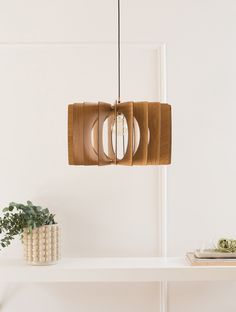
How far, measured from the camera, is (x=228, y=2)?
2.54 metres

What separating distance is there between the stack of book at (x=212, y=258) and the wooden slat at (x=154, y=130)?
107 cm

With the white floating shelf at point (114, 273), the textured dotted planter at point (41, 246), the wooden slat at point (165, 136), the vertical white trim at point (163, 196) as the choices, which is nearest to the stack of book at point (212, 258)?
the white floating shelf at point (114, 273)

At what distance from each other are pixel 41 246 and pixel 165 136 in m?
1.12

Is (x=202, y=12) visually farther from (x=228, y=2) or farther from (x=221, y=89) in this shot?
(x=221, y=89)

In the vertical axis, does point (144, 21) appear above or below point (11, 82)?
above

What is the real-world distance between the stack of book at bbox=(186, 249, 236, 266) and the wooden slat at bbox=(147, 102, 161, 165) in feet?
3.50

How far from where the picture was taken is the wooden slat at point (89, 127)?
126 cm

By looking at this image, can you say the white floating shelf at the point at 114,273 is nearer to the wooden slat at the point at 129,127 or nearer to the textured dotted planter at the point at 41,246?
the textured dotted planter at the point at 41,246

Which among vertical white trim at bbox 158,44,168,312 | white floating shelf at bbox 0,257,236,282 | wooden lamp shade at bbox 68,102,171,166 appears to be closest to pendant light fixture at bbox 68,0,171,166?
wooden lamp shade at bbox 68,102,171,166

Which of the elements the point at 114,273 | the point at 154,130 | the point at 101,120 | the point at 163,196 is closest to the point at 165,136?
the point at 154,130

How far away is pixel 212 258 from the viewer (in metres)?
2.25

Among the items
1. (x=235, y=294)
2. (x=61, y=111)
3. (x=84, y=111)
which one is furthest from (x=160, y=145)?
(x=235, y=294)

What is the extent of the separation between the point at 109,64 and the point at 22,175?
0.67 meters

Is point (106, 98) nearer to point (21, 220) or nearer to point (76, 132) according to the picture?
point (21, 220)
